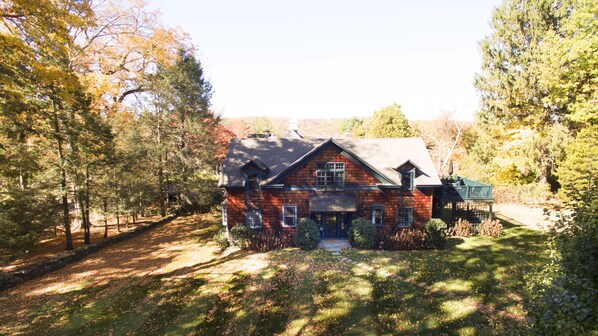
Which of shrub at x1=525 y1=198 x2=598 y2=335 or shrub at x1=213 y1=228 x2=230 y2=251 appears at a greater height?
shrub at x1=525 y1=198 x2=598 y2=335

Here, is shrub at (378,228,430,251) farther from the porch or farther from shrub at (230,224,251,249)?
shrub at (230,224,251,249)

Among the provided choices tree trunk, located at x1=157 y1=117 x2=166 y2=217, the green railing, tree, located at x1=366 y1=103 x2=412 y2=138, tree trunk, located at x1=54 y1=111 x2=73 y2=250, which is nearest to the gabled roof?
the green railing

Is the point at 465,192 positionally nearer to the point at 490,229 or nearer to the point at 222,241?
the point at 490,229

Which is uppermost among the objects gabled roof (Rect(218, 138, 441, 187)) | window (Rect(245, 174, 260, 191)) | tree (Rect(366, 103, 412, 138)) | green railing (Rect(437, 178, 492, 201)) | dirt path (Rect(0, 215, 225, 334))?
tree (Rect(366, 103, 412, 138))

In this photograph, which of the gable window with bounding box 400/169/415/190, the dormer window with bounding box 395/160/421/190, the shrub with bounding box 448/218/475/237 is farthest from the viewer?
the shrub with bounding box 448/218/475/237

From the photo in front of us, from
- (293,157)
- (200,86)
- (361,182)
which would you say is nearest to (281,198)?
(293,157)

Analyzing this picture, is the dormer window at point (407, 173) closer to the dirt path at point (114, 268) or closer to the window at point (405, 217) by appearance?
the window at point (405, 217)

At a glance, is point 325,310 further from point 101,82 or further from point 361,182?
point 101,82

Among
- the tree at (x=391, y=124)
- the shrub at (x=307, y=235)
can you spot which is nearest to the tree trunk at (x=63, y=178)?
the shrub at (x=307, y=235)
